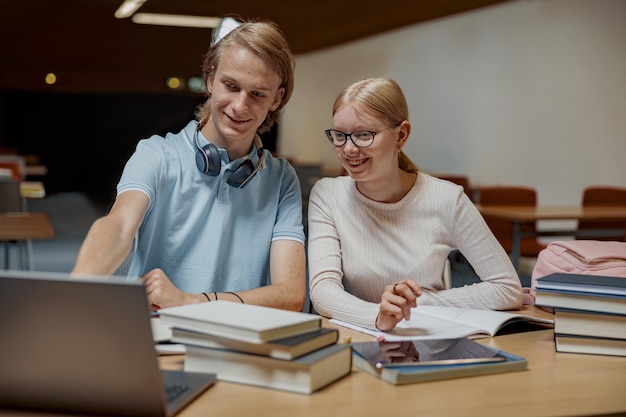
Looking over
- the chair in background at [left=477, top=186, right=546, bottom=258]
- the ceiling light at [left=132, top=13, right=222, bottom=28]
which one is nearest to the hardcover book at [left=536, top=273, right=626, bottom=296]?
the chair in background at [left=477, top=186, right=546, bottom=258]

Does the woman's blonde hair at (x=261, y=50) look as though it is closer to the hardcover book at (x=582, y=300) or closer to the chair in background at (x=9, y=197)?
the hardcover book at (x=582, y=300)

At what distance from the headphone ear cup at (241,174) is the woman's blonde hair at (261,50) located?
170 millimetres

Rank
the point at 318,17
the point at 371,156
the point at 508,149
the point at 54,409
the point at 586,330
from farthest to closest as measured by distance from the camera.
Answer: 1. the point at 318,17
2. the point at 508,149
3. the point at 371,156
4. the point at 586,330
5. the point at 54,409

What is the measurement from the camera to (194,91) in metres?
8.28

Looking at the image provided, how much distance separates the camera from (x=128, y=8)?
8320mm

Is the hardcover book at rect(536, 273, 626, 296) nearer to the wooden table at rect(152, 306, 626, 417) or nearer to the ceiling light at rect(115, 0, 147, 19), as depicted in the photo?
the wooden table at rect(152, 306, 626, 417)

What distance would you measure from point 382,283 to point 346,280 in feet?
0.31

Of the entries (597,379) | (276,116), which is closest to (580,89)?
(276,116)

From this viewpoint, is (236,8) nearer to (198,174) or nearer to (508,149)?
(508,149)

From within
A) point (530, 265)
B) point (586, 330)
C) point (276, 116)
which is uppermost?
point (276, 116)

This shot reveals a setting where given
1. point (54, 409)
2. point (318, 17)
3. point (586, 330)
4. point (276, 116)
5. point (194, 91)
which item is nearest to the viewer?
point (54, 409)

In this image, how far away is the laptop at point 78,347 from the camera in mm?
1020

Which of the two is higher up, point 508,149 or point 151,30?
point 151,30

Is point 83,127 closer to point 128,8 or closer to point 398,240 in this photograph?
point 128,8
